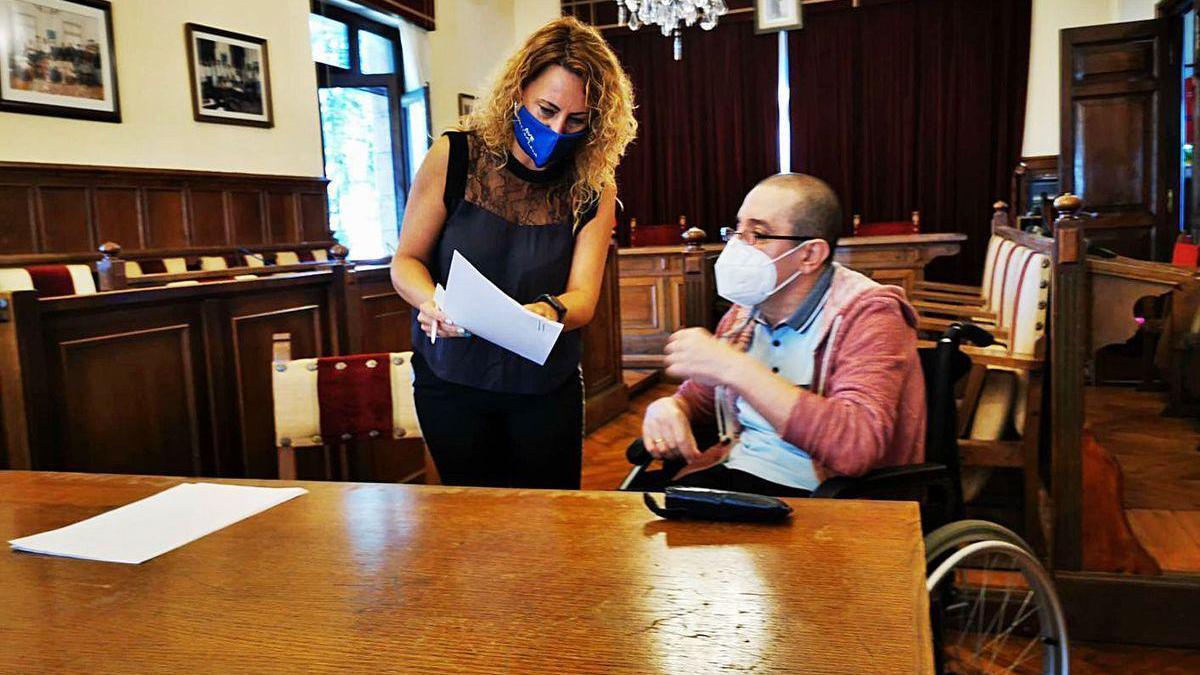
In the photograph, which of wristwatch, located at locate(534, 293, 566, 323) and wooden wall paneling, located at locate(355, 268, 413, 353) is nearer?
wristwatch, located at locate(534, 293, 566, 323)

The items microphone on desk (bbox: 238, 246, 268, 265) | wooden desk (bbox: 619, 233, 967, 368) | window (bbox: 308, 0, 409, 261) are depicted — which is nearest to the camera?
wooden desk (bbox: 619, 233, 967, 368)

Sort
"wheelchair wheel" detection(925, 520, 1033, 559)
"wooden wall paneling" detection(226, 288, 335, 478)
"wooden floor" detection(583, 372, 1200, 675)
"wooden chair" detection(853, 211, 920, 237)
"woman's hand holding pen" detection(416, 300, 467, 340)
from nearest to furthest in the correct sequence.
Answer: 1. "wheelchair wheel" detection(925, 520, 1033, 559)
2. "woman's hand holding pen" detection(416, 300, 467, 340)
3. "wooden floor" detection(583, 372, 1200, 675)
4. "wooden wall paneling" detection(226, 288, 335, 478)
5. "wooden chair" detection(853, 211, 920, 237)

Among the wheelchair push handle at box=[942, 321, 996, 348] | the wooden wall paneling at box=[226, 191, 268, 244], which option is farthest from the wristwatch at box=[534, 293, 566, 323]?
the wooden wall paneling at box=[226, 191, 268, 244]

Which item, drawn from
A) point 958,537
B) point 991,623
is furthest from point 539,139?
point 991,623

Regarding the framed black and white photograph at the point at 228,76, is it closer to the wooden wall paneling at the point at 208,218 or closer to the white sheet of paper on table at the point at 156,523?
the wooden wall paneling at the point at 208,218

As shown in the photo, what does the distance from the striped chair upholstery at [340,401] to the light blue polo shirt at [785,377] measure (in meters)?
0.62

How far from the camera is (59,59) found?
15.8 ft

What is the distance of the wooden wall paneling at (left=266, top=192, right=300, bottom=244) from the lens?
632cm

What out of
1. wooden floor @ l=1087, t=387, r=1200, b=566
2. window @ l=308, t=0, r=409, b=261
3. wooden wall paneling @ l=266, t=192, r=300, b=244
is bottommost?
wooden floor @ l=1087, t=387, r=1200, b=566

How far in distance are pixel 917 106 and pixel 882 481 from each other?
753 centimetres

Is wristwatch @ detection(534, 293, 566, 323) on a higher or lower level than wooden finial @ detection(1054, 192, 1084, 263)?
lower

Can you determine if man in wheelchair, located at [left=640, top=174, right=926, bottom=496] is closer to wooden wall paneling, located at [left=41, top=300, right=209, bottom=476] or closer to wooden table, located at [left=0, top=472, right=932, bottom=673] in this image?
wooden table, located at [left=0, top=472, right=932, bottom=673]

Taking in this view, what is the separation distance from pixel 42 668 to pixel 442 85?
753cm

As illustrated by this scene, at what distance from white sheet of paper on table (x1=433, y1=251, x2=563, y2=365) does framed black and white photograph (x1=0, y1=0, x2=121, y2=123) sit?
4.35m
